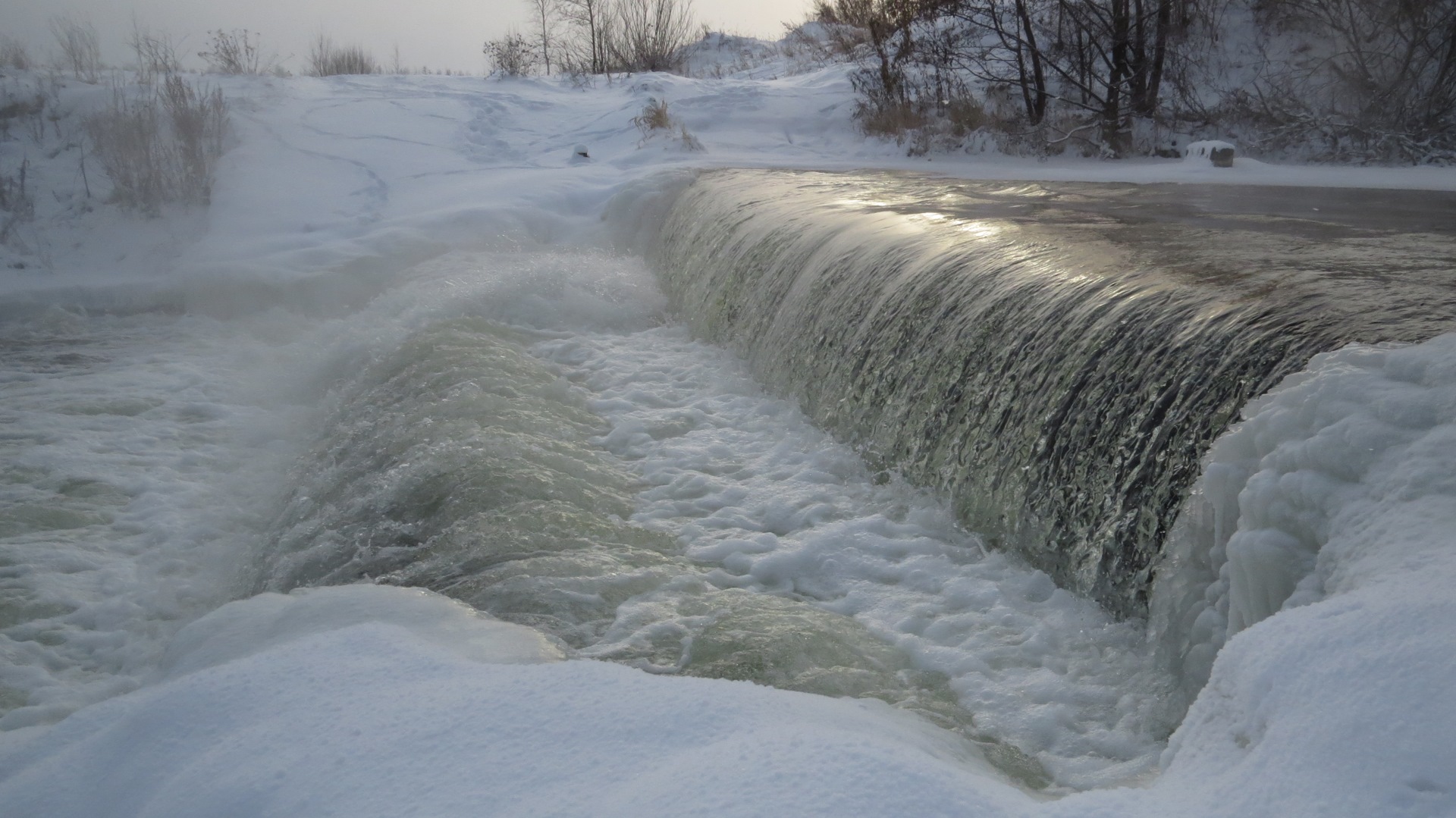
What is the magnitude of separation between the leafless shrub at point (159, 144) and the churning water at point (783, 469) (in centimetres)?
391

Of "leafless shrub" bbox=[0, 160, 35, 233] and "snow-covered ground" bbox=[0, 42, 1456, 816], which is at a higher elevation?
"leafless shrub" bbox=[0, 160, 35, 233]

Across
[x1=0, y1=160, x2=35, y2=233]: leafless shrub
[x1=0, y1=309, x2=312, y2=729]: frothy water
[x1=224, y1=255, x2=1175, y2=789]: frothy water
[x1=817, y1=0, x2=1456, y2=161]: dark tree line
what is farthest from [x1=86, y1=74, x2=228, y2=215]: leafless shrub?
[x1=817, y1=0, x2=1456, y2=161]: dark tree line

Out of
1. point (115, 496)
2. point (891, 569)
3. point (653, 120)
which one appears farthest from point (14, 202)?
point (891, 569)

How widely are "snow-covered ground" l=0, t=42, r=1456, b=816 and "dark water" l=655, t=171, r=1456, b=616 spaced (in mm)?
202

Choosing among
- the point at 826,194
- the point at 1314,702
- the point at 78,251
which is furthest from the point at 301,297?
the point at 1314,702

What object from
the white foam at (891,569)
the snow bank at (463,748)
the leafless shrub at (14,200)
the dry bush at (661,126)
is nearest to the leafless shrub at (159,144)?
the leafless shrub at (14,200)

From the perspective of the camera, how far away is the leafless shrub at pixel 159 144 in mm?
9453

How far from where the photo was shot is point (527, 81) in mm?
15828

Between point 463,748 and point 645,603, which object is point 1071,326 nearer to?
point 645,603

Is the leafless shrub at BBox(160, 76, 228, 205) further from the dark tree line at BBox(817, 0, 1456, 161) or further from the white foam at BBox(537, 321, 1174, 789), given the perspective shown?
the dark tree line at BBox(817, 0, 1456, 161)

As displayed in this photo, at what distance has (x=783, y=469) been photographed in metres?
4.04

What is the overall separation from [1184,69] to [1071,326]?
9628mm

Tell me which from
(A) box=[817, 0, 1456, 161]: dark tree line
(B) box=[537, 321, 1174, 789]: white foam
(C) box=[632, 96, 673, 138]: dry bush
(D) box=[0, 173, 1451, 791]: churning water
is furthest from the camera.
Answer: (C) box=[632, 96, 673, 138]: dry bush

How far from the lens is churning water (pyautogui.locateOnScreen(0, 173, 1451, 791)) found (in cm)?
256
